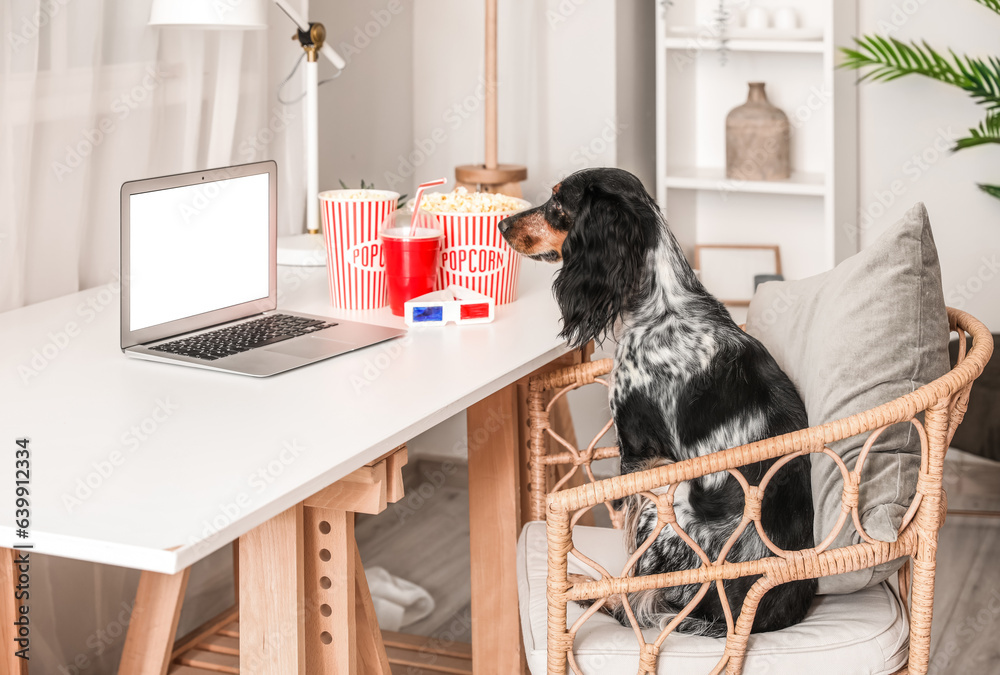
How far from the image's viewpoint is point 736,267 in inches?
128

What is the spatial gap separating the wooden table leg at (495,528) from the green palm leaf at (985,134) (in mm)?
1872

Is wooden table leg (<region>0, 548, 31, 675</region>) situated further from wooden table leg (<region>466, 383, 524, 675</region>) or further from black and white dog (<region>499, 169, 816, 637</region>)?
black and white dog (<region>499, 169, 816, 637</region>)

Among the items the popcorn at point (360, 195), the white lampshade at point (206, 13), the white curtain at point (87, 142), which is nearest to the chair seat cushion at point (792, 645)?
the popcorn at point (360, 195)

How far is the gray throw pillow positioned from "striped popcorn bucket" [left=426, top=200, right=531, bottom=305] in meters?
0.64

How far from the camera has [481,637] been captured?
1.92m

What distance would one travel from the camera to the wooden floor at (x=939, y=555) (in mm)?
2354

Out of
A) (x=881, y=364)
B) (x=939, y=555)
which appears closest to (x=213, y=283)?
(x=881, y=364)

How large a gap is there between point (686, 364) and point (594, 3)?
1.85 meters

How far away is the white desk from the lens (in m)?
0.99

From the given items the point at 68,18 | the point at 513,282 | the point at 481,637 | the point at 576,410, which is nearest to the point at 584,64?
the point at 576,410

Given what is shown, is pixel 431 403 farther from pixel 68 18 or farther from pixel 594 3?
pixel 594 3

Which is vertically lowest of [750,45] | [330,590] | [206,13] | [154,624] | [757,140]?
[154,624]

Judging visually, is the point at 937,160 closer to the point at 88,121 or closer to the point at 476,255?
the point at 476,255

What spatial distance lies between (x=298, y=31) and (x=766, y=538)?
1.54 metres
